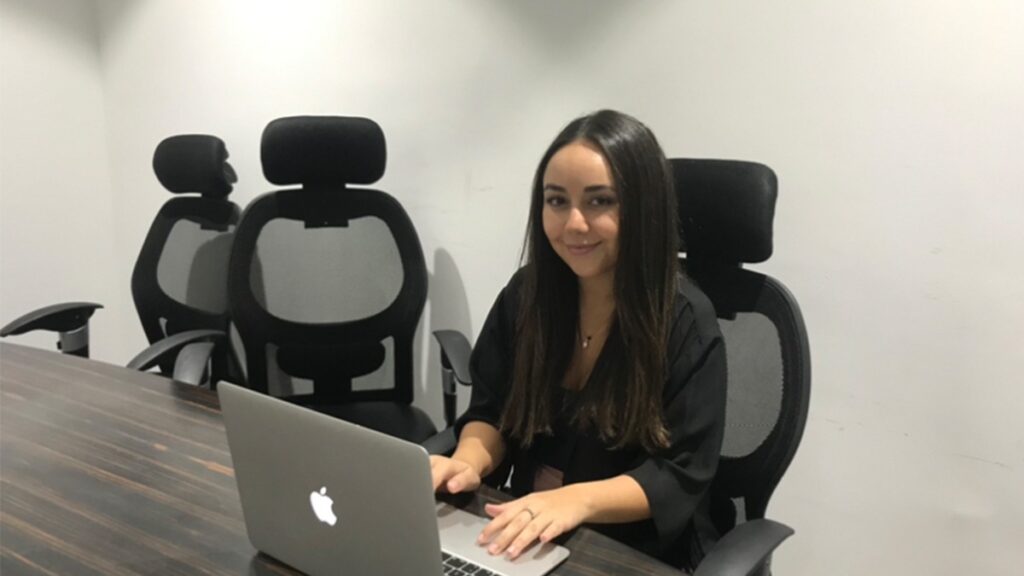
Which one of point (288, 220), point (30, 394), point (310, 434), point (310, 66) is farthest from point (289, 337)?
point (310, 434)

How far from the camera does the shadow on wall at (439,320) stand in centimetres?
255

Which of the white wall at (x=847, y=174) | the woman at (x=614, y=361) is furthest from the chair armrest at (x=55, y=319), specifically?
the woman at (x=614, y=361)

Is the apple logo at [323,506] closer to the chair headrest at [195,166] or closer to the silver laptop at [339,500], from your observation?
the silver laptop at [339,500]

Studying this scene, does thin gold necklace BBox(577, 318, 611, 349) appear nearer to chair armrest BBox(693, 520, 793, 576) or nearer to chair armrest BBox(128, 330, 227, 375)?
chair armrest BBox(693, 520, 793, 576)

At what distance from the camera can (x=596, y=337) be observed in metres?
1.36

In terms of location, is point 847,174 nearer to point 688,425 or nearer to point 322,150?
point 688,425

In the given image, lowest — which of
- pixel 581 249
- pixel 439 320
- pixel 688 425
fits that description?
Result: pixel 439 320

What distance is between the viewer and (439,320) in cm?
262

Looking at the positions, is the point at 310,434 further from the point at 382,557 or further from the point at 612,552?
the point at 612,552

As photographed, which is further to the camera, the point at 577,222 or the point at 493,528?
the point at 577,222

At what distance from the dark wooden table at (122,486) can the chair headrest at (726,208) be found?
0.57 m

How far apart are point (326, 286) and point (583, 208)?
1.19 meters

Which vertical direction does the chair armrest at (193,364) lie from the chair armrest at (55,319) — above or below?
below

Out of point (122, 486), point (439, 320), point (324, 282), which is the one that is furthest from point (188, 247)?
point (122, 486)
